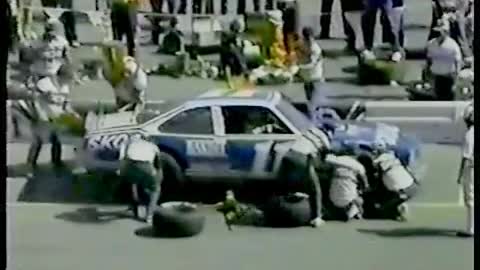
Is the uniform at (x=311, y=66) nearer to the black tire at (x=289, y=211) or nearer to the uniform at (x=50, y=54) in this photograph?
the black tire at (x=289, y=211)

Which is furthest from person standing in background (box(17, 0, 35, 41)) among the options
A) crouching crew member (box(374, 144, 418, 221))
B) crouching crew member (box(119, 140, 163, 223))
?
crouching crew member (box(374, 144, 418, 221))

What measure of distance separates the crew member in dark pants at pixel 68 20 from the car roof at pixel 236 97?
20 cm

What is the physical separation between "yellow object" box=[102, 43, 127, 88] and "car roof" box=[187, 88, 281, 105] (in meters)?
0.12

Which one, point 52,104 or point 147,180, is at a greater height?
point 52,104

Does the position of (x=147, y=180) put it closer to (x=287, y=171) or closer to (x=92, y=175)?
(x=92, y=175)

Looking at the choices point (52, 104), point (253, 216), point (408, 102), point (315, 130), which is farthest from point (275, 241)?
point (52, 104)

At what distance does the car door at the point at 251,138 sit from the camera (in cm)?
146

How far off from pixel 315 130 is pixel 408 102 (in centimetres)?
15

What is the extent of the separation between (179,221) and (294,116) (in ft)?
0.77

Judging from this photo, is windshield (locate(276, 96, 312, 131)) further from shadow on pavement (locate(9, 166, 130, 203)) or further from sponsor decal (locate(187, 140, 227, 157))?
shadow on pavement (locate(9, 166, 130, 203))

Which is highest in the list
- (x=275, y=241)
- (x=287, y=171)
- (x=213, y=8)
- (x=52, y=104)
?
(x=213, y=8)

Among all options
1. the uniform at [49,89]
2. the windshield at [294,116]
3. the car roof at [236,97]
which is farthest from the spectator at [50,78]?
the windshield at [294,116]
